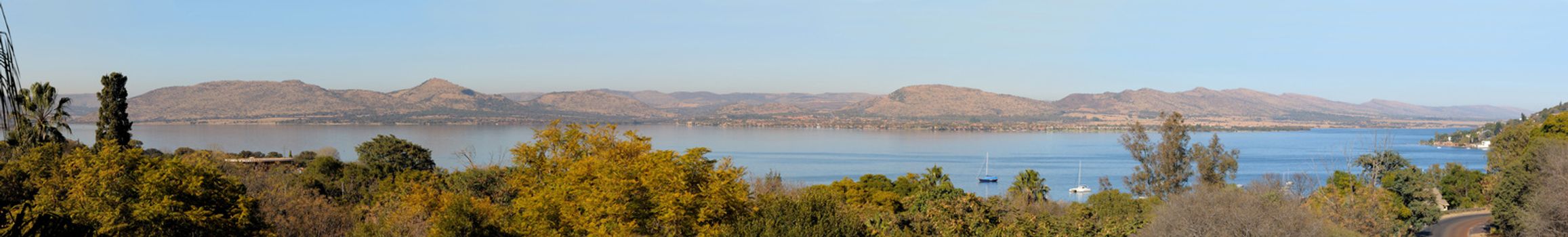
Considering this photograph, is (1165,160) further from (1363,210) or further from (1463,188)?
(1463,188)

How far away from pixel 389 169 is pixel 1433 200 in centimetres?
3812

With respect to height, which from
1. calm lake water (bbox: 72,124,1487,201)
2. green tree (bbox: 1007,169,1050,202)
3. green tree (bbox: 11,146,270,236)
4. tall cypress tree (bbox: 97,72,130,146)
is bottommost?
calm lake water (bbox: 72,124,1487,201)

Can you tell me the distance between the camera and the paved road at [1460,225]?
106 feet

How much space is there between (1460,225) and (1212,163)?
8561 millimetres

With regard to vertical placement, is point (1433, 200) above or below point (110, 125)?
below

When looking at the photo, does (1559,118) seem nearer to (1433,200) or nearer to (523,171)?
(1433,200)

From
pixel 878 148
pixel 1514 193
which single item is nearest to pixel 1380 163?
pixel 1514 193

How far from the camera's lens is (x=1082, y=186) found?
6669cm

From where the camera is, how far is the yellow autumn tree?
1475 centimetres

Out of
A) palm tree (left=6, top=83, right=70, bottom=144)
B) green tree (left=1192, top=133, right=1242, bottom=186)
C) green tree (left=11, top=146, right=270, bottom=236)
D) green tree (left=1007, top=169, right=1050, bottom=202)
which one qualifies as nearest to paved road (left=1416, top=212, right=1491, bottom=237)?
green tree (left=1192, top=133, right=1242, bottom=186)

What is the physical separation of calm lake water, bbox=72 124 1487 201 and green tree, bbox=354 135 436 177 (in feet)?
8.59

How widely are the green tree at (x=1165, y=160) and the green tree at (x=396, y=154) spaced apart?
1148 inches

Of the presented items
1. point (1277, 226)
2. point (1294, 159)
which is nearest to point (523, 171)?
point (1277, 226)

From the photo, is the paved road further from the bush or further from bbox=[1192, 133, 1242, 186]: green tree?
the bush
